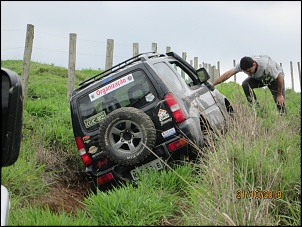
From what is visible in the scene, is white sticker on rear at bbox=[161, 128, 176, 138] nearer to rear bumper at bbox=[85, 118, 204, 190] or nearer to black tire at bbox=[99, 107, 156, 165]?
rear bumper at bbox=[85, 118, 204, 190]

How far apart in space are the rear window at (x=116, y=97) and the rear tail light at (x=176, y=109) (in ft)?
0.84

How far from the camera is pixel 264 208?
3.71 metres

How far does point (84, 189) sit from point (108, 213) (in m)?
2.77

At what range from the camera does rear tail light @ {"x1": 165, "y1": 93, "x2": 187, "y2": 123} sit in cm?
554

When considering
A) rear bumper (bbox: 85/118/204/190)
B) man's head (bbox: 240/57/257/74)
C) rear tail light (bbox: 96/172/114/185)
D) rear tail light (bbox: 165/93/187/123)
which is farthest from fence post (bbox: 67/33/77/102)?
rear tail light (bbox: 165/93/187/123)

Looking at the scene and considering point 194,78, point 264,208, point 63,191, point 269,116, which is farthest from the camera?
point 194,78

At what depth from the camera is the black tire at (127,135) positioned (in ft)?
17.6

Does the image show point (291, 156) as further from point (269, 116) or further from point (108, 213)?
point (108, 213)

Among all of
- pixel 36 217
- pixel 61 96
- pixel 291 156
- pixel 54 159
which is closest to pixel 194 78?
pixel 54 159

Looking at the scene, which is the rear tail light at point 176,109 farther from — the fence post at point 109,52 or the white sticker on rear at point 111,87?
the fence post at point 109,52

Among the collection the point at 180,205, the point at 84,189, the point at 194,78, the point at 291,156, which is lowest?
the point at 84,189

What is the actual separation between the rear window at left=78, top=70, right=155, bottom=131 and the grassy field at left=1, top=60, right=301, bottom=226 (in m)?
1.03
